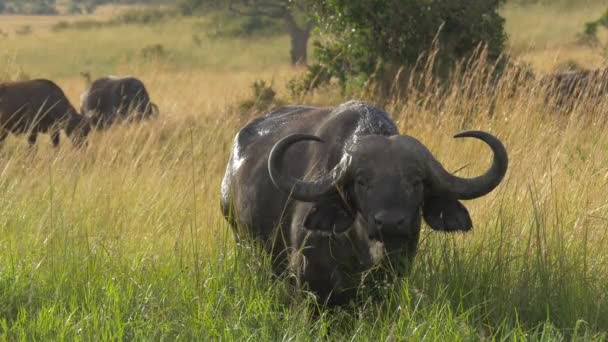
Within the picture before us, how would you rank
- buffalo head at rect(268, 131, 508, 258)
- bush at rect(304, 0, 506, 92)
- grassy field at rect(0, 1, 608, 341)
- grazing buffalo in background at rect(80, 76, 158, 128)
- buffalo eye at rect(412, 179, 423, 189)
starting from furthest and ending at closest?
grazing buffalo in background at rect(80, 76, 158, 128) → bush at rect(304, 0, 506, 92) → grassy field at rect(0, 1, 608, 341) → buffalo eye at rect(412, 179, 423, 189) → buffalo head at rect(268, 131, 508, 258)

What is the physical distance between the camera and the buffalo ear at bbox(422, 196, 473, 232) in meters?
4.82

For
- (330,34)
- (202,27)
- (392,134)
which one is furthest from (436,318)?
(202,27)

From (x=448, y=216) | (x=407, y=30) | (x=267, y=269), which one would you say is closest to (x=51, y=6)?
(x=407, y=30)

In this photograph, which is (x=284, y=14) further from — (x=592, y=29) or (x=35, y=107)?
(x=35, y=107)

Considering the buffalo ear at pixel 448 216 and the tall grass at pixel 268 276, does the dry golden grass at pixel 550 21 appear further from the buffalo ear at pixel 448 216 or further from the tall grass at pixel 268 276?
the buffalo ear at pixel 448 216

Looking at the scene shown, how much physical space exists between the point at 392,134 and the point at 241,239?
97cm

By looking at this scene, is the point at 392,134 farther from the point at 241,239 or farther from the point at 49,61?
the point at 49,61

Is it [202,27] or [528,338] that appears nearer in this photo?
[528,338]

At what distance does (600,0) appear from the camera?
131 feet

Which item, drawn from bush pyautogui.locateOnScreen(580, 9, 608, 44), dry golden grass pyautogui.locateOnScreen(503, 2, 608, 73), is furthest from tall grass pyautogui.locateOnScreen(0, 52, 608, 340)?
dry golden grass pyautogui.locateOnScreen(503, 2, 608, 73)

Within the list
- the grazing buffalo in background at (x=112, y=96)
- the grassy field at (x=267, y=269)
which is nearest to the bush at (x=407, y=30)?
the grazing buffalo in background at (x=112, y=96)

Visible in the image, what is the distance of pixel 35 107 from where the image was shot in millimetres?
13812

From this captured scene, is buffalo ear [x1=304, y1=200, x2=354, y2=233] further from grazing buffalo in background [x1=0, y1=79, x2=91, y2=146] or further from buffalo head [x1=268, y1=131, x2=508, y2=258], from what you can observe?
grazing buffalo in background [x1=0, y1=79, x2=91, y2=146]

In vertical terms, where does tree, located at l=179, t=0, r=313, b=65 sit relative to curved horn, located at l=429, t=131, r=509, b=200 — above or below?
below
